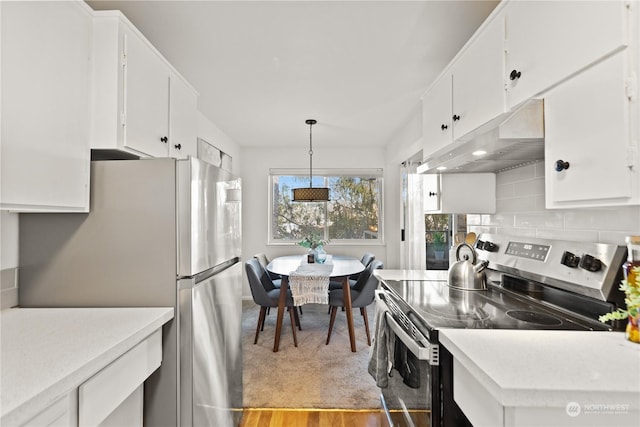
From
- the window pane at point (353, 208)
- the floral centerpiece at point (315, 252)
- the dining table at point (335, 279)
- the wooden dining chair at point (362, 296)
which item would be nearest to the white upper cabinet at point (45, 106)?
the dining table at point (335, 279)

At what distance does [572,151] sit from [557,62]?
0.31 m

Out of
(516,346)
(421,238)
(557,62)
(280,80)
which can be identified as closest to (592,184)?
(557,62)

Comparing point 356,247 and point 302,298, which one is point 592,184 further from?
point 356,247

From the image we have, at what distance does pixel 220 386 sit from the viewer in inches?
64.7

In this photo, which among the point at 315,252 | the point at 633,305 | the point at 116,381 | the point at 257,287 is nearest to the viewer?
the point at 633,305

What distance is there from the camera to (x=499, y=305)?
142cm

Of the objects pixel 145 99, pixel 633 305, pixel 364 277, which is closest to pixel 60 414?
pixel 145 99

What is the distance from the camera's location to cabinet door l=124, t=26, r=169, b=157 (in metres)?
1.44

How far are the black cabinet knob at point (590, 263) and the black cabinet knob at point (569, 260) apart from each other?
1.2 inches

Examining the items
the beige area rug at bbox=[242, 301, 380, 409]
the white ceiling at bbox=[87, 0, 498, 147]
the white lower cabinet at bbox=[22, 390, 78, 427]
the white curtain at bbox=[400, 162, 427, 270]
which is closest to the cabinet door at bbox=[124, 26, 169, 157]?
the white ceiling at bbox=[87, 0, 498, 147]

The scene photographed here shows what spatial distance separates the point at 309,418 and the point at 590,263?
5.88 ft

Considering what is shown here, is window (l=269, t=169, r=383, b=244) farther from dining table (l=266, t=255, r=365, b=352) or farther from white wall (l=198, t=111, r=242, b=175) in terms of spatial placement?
dining table (l=266, t=255, r=365, b=352)

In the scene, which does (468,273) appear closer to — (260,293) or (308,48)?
(308,48)

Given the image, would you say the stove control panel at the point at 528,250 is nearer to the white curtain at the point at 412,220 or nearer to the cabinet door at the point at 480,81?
the cabinet door at the point at 480,81
